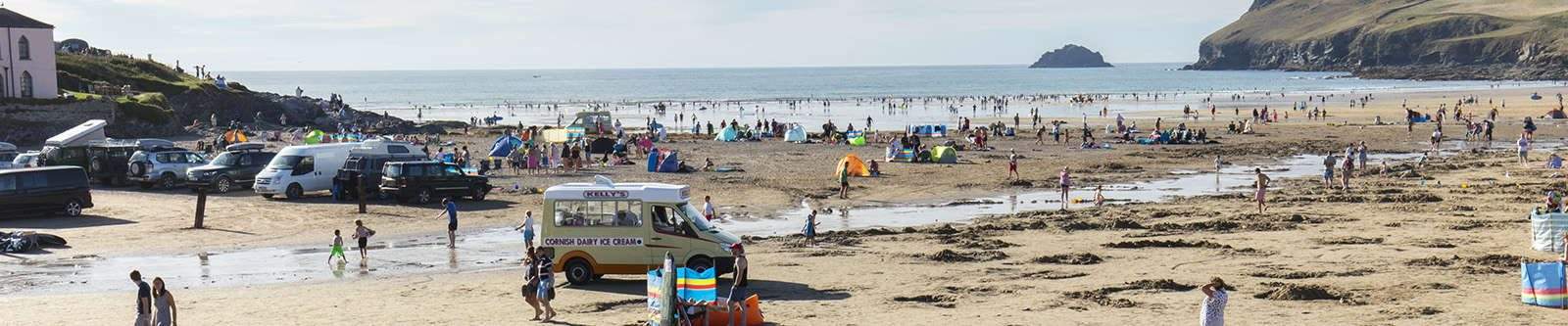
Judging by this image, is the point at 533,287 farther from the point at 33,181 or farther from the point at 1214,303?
the point at 33,181

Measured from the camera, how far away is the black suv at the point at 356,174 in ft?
111

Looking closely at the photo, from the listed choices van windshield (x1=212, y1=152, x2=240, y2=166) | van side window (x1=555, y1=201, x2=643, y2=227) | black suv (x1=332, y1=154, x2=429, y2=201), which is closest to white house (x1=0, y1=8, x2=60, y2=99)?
van windshield (x1=212, y1=152, x2=240, y2=166)

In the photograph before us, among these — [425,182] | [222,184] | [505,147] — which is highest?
[505,147]

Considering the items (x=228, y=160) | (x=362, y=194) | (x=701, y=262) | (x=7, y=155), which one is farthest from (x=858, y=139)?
(x=701, y=262)

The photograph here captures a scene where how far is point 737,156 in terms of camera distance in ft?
164

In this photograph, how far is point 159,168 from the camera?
1446 inches

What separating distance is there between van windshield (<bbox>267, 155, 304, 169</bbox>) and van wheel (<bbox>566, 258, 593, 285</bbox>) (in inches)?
630

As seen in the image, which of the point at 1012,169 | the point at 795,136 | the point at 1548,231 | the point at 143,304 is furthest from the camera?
the point at 795,136

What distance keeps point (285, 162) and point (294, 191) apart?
75 cm

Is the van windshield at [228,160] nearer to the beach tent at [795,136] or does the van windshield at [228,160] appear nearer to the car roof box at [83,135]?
the car roof box at [83,135]

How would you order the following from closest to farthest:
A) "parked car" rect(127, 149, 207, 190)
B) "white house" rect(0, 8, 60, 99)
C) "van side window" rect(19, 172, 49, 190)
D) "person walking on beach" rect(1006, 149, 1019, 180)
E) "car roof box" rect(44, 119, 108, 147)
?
"van side window" rect(19, 172, 49, 190) < "parked car" rect(127, 149, 207, 190) < "person walking on beach" rect(1006, 149, 1019, 180) < "car roof box" rect(44, 119, 108, 147) < "white house" rect(0, 8, 60, 99)

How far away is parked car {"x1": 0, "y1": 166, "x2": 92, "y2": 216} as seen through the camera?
2955 centimetres

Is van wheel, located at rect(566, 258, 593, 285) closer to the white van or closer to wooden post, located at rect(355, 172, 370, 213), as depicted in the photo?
wooden post, located at rect(355, 172, 370, 213)

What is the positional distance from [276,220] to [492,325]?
14.3 meters
